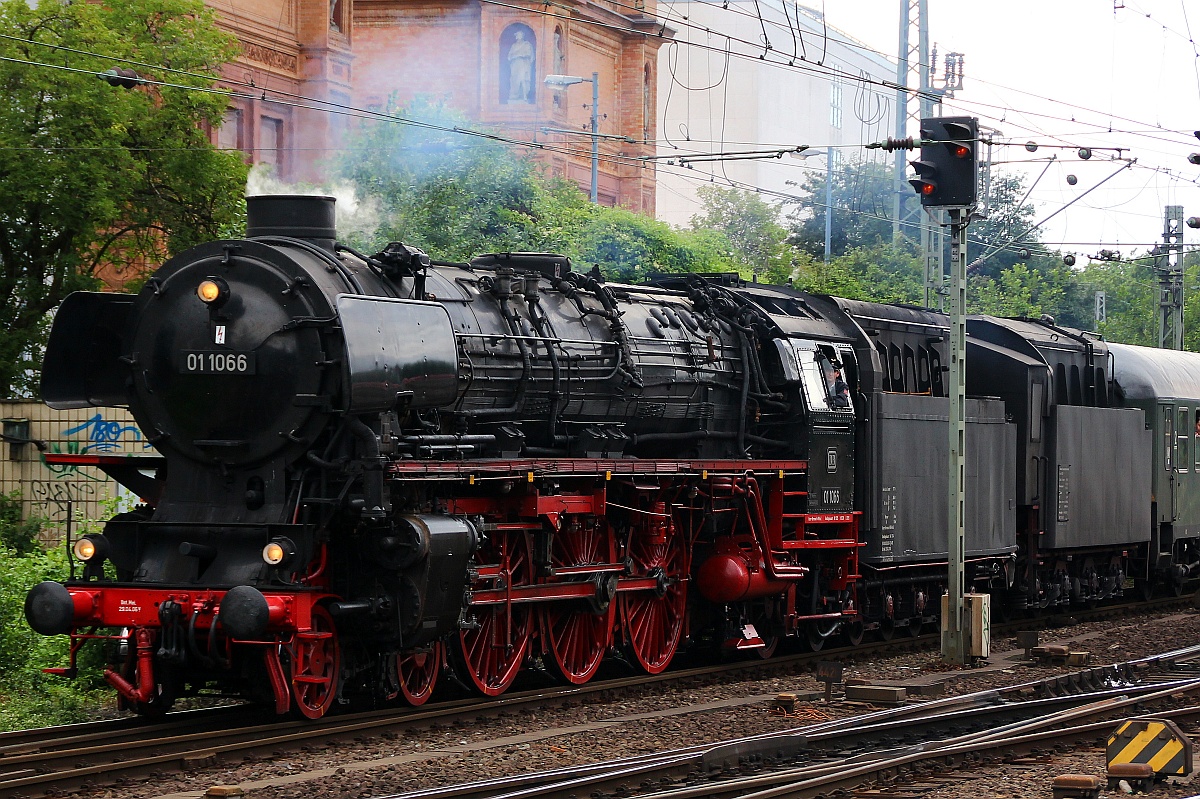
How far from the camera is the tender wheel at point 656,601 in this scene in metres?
14.1

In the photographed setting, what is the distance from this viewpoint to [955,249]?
15.4m

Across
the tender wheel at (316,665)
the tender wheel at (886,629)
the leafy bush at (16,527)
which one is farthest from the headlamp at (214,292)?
the leafy bush at (16,527)

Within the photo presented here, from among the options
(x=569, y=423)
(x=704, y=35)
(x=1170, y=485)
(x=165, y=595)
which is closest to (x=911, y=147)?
(x=569, y=423)

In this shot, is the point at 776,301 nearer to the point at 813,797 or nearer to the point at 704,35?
the point at 813,797

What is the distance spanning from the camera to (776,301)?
16.6 m

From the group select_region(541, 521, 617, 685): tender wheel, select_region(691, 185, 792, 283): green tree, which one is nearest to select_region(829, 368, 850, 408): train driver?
select_region(541, 521, 617, 685): tender wheel

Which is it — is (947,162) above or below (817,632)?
above

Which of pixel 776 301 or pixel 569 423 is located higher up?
pixel 776 301

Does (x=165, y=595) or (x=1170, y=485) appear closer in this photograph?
(x=165, y=595)

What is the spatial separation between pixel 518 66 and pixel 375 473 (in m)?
34.9

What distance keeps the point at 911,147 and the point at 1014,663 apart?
547 cm

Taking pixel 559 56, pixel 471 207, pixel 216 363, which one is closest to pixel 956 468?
pixel 216 363

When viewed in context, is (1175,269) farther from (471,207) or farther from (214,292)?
(214,292)

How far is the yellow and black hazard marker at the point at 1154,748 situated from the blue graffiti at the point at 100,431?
53.4 feet
